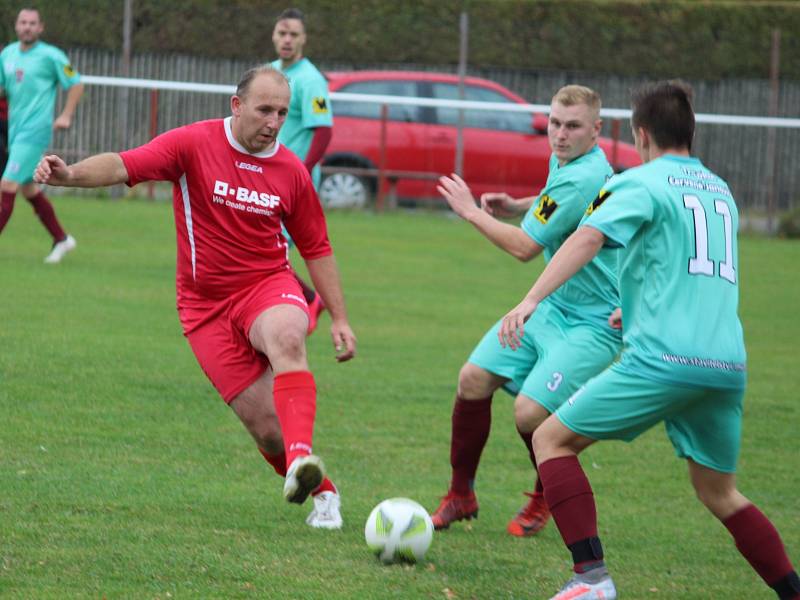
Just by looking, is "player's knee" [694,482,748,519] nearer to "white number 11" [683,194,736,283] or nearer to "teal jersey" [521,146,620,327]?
"white number 11" [683,194,736,283]

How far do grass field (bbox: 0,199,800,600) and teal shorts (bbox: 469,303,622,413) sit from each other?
0.74 meters

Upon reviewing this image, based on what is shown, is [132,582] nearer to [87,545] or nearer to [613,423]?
[87,545]

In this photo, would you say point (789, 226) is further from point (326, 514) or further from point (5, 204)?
point (326, 514)

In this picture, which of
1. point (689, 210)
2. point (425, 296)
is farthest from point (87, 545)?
point (425, 296)

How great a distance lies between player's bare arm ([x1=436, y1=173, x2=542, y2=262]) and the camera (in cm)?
553

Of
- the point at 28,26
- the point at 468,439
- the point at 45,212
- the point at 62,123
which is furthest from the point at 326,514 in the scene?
the point at 28,26

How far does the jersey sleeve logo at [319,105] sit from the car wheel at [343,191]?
359 inches

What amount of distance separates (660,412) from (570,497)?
451 mm

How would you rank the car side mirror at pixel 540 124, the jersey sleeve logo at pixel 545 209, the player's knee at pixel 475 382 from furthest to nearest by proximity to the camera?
the car side mirror at pixel 540 124
the player's knee at pixel 475 382
the jersey sleeve logo at pixel 545 209

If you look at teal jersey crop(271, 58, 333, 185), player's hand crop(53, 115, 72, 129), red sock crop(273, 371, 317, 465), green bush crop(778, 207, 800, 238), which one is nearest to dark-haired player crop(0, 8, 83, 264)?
player's hand crop(53, 115, 72, 129)

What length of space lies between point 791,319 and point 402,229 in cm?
639

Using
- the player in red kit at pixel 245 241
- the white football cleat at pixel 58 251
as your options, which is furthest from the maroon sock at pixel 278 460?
the white football cleat at pixel 58 251

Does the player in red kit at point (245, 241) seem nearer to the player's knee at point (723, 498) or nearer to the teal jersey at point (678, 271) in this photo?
the teal jersey at point (678, 271)

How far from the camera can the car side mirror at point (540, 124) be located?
61.3ft
